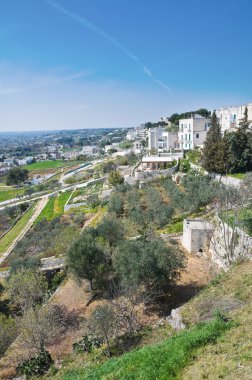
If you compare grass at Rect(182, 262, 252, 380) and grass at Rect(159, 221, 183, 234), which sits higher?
grass at Rect(182, 262, 252, 380)

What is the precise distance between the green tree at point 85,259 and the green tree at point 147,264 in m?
2.17

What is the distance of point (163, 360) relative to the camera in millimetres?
9305

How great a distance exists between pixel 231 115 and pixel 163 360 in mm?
57554

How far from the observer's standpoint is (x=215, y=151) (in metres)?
37.8

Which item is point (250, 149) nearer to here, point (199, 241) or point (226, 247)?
point (199, 241)

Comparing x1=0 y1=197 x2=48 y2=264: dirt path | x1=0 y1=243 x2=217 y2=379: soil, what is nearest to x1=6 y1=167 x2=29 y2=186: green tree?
x1=0 y1=197 x2=48 y2=264: dirt path

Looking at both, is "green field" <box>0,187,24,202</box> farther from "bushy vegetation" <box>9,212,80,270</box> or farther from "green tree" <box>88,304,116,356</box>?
"green tree" <box>88,304,116,356</box>

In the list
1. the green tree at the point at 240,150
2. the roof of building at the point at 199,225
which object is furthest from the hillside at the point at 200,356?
the green tree at the point at 240,150

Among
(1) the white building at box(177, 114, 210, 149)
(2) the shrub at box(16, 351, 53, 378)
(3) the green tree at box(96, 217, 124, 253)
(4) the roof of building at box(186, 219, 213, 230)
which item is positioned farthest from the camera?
(1) the white building at box(177, 114, 210, 149)

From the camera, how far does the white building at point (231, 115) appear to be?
56900 millimetres

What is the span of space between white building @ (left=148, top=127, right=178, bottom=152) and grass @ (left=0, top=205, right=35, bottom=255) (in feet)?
97.3

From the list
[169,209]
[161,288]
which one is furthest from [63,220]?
[161,288]

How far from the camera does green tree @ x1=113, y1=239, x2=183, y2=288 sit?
17.0 meters

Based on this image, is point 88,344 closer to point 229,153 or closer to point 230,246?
point 230,246
